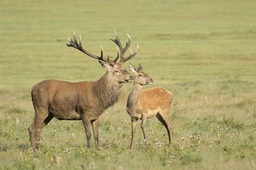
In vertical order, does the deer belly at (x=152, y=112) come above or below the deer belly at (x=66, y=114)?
below

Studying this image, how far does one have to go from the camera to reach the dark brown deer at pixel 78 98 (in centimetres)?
1326

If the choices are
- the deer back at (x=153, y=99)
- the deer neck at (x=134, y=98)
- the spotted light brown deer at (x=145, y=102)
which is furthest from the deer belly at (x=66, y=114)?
the deer back at (x=153, y=99)

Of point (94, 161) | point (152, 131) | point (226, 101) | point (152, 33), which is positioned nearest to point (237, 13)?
point (152, 33)

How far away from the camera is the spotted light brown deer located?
14398mm

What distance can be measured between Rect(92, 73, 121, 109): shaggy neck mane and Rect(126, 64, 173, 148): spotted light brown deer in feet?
2.48

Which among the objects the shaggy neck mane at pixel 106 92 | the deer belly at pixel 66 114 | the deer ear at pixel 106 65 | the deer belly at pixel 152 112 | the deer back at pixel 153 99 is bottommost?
the deer belly at pixel 152 112

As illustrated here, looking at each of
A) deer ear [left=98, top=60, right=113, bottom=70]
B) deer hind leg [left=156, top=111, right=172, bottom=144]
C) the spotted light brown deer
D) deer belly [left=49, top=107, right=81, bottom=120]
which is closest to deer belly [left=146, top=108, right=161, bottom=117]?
the spotted light brown deer

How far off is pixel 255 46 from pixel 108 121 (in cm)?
2520

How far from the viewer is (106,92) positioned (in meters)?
13.5

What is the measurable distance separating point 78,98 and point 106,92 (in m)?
0.48

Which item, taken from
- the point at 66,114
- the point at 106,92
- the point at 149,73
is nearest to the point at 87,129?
the point at 66,114

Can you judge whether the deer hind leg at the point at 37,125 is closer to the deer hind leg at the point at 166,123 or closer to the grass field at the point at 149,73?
the grass field at the point at 149,73

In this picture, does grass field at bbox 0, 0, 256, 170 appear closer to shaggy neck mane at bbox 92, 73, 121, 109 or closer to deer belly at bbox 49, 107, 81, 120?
deer belly at bbox 49, 107, 81, 120

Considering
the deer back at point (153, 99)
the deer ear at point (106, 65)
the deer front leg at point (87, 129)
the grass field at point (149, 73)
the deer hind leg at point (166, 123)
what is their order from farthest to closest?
the deer back at point (153, 99), the deer hind leg at point (166, 123), the deer ear at point (106, 65), the deer front leg at point (87, 129), the grass field at point (149, 73)
